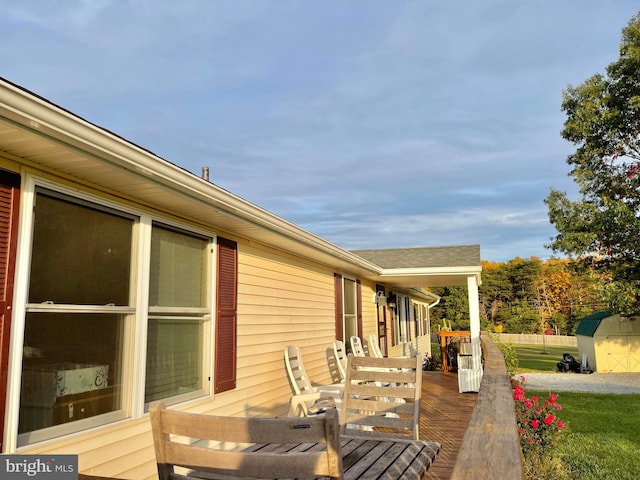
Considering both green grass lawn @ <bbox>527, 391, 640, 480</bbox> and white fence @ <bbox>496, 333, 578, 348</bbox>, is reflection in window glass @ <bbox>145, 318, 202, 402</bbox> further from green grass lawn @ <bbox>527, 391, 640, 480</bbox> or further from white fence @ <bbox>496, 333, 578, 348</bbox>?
white fence @ <bbox>496, 333, 578, 348</bbox>

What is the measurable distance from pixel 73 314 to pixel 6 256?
0.53 metres

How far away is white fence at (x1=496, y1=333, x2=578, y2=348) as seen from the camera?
29219 mm

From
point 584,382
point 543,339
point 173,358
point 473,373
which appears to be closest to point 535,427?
point 473,373

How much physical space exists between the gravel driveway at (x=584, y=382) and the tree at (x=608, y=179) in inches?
87.8

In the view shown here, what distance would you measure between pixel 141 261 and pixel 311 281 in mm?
3761

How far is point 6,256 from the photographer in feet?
7.37

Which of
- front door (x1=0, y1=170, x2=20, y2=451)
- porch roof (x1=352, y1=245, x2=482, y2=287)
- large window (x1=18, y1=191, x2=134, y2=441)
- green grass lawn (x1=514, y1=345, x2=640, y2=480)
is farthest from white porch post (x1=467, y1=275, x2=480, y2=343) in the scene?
front door (x1=0, y1=170, x2=20, y2=451)

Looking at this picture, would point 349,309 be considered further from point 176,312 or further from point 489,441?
point 489,441

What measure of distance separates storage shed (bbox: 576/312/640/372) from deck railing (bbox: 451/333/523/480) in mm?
17370

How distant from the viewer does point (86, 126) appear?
2.27 metres

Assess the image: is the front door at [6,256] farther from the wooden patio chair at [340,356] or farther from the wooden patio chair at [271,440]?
the wooden patio chair at [340,356]

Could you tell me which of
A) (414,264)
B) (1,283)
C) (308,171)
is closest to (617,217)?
(414,264)

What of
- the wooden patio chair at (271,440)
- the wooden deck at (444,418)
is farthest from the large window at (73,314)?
the wooden deck at (444,418)

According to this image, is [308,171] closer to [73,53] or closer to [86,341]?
[73,53]
